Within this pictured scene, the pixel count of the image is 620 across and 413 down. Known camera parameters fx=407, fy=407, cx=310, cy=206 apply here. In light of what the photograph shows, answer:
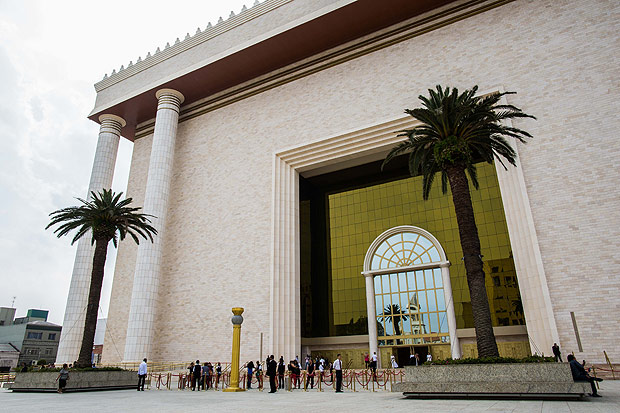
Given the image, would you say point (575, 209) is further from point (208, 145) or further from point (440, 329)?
point (208, 145)

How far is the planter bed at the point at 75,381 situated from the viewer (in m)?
17.6

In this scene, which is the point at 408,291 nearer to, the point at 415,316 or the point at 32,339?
the point at 415,316

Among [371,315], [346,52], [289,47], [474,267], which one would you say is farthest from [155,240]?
[474,267]

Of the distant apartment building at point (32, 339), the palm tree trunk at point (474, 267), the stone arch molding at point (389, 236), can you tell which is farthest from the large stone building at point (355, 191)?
the distant apartment building at point (32, 339)

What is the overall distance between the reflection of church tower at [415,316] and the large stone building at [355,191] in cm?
19

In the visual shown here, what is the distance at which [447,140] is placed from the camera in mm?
15242

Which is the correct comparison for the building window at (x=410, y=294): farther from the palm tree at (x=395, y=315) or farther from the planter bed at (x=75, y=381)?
the planter bed at (x=75, y=381)

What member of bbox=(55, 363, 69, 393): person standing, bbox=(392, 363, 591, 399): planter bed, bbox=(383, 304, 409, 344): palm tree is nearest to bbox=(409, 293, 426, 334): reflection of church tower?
bbox=(383, 304, 409, 344): palm tree

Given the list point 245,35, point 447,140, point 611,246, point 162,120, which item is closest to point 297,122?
point 245,35

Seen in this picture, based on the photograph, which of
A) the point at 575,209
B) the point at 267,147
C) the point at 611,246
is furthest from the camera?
the point at 267,147

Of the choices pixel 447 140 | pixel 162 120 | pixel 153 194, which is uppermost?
pixel 162 120

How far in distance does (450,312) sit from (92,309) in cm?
1978

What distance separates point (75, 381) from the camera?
1778 centimetres

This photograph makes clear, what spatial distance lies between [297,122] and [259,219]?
7049 millimetres
